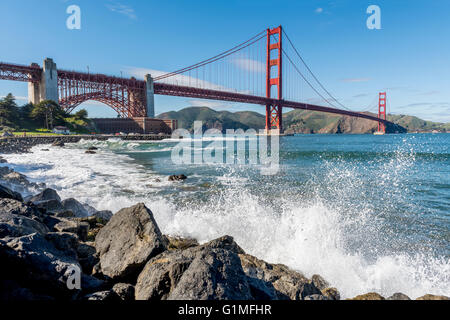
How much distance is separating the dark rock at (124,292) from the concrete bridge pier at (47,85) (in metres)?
56.7

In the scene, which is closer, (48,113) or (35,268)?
(35,268)

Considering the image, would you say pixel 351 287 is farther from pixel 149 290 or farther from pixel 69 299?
pixel 69 299

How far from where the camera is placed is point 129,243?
3.48 meters

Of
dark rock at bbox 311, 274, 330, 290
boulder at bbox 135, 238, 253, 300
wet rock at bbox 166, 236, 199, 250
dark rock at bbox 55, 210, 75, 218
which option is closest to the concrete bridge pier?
dark rock at bbox 55, 210, 75, 218

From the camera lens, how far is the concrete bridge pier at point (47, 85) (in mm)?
48244

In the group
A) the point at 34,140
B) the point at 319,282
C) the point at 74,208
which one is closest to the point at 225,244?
the point at 319,282

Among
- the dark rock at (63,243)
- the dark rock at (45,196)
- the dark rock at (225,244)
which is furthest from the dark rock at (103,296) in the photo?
the dark rock at (45,196)

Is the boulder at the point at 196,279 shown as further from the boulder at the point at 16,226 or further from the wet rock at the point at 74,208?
the wet rock at the point at 74,208

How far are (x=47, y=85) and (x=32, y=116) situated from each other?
616cm

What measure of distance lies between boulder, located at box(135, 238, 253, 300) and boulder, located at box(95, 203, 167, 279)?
46 centimetres

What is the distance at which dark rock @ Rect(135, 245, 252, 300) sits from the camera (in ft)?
7.06

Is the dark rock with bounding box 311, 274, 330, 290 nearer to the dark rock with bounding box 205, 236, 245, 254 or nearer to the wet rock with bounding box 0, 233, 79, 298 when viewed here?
the dark rock with bounding box 205, 236, 245, 254

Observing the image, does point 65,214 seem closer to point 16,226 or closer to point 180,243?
point 180,243

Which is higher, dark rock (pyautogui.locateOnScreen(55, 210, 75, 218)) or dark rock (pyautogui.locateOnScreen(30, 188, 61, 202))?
dark rock (pyautogui.locateOnScreen(30, 188, 61, 202))
